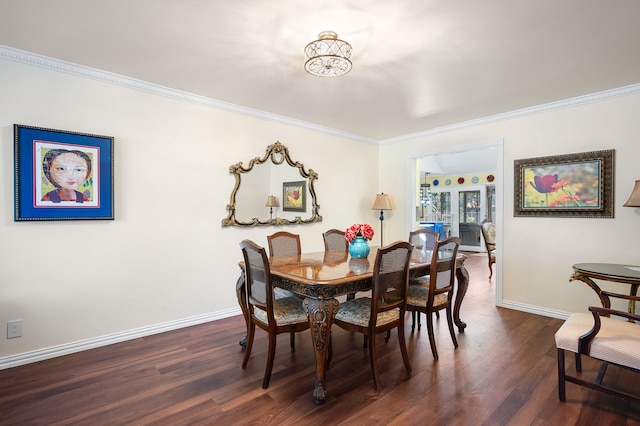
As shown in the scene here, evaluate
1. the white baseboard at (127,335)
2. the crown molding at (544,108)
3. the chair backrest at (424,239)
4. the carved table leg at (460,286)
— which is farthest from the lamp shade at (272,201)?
the crown molding at (544,108)

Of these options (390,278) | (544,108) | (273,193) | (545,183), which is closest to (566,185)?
(545,183)

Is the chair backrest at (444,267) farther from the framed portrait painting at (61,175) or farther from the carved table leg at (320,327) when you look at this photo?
the framed portrait painting at (61,175)

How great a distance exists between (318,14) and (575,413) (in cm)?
285

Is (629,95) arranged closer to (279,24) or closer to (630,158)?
(630,158)

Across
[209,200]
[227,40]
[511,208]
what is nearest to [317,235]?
[209,200]

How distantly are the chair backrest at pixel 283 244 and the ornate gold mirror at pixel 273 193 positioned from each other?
Answer: 0.73m

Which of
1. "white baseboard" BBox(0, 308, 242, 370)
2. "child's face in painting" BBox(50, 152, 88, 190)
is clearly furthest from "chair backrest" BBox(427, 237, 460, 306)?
"child's face in painting" BBox(50, 152, 88, 190)

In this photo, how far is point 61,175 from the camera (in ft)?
8.89

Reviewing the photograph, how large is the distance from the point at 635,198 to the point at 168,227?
440 centimetres

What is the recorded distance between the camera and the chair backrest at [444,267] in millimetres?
2699

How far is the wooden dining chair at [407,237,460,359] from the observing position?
268cm

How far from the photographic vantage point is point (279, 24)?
2.16 meters

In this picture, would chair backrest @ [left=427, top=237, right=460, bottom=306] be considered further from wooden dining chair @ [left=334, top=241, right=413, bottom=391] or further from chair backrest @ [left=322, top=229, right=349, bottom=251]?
chair backrest @ [left=322, top=229, right=349, bottom=251]

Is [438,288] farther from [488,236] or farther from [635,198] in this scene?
[488,236]
